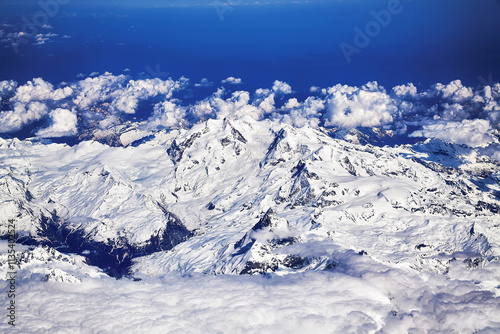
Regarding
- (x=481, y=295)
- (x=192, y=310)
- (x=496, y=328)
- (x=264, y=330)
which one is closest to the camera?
(x=496, y=328)

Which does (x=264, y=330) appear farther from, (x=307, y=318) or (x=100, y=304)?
(x=100, y=304)

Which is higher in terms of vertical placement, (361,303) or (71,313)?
(361,303)

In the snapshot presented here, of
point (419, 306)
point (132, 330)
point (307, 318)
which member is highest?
point (419, 306)

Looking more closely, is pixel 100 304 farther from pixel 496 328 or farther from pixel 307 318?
pixel 496 328

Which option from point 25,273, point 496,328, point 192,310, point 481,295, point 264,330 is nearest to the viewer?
point 496,328

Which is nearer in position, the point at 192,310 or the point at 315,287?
the point at 192,310

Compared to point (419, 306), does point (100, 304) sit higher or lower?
lower

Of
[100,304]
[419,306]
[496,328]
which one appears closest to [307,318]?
[419,306]

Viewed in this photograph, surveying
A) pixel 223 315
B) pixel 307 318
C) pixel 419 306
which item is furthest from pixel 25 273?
pixel 419 306

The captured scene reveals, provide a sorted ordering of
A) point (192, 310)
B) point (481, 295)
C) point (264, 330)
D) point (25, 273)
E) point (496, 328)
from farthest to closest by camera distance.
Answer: point (25, 273) → point (481, 295) → point (192, 310) → point (264, 330) → point (496, 328)
